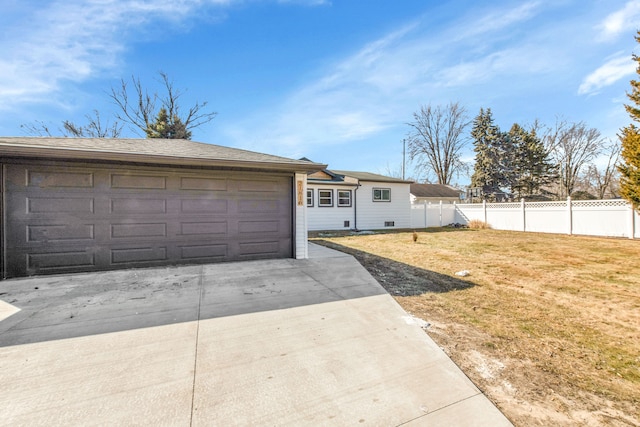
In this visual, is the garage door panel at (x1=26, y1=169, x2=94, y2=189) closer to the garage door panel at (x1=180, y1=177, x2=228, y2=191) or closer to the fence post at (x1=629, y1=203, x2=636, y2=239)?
the garage door panel at (x1=180, y1=177, x2=228, y2=191)

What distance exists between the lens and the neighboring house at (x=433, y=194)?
88.1ft

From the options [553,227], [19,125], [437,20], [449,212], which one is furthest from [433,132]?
[19,125]

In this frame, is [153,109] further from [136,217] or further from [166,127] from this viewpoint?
[136,217]

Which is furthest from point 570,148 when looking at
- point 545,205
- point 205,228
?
point 205,228

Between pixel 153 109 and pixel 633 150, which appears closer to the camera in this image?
pixel 633 150

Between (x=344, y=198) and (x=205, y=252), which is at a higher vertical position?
(x=344, y=198)

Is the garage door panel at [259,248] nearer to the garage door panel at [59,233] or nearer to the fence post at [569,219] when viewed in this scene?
the garage door panel at [59,233]

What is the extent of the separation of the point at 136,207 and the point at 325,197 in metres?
10.6

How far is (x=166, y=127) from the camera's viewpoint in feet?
68.5

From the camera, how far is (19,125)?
54.1ft

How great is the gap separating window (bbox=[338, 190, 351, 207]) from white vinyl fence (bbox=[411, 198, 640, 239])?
16.9 feet

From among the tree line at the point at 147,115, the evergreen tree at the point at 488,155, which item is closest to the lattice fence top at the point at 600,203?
the evergreen tree at the point at 488,155

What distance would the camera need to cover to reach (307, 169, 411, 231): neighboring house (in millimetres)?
15086

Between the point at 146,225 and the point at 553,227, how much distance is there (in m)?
17.1
